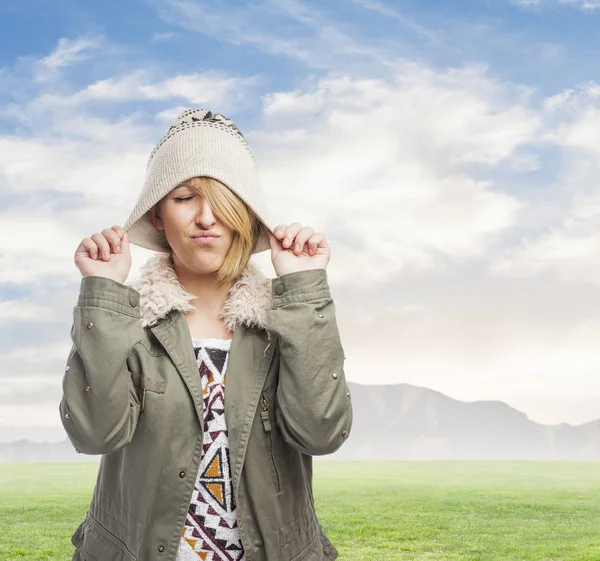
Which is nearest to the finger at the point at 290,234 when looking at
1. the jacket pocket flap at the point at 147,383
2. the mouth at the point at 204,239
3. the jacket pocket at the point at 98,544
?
the mouth at the point at 204,239

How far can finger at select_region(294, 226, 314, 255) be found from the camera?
270 centimetres

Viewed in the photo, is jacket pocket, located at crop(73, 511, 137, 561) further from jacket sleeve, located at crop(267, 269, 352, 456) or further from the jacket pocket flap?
jacket sleeve, located at crop(267, 269, 352, 456)

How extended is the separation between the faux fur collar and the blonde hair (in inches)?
2.4

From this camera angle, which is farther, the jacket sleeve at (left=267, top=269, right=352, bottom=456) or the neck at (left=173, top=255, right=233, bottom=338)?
the neck at (left=173, top=255, right=233, bottom=338)

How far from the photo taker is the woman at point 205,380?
2.49m

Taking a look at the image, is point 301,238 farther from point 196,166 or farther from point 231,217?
point 196,166

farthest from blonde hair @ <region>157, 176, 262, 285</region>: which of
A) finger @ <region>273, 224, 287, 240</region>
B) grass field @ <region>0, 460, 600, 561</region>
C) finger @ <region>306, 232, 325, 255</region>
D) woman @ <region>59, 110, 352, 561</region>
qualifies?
grass field @ <region>0, 460, 600, 561</region>

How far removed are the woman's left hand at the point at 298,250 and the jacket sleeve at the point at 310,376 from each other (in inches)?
4.9

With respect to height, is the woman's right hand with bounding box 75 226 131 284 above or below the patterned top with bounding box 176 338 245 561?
A: above

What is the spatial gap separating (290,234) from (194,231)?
0.34 m

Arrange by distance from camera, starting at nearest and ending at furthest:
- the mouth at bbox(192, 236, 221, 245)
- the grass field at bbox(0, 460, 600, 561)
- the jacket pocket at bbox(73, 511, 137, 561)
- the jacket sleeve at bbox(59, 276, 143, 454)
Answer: the jacket sleeve at bbox(59, 276, 143, 454), the jacket pocket at bbox(73, 511, 137, 561), the mouth at bbox(192, 236, 221, 245), the grass field at bbox(0, 460, 600, 561)

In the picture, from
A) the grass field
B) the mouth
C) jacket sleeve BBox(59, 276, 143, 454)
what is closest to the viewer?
jacket sleeve BBox(59, 276, 143, 454)

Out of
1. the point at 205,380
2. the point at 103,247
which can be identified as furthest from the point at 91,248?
the point at 205,380

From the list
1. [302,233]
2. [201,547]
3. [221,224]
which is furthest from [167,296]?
[201,547]
